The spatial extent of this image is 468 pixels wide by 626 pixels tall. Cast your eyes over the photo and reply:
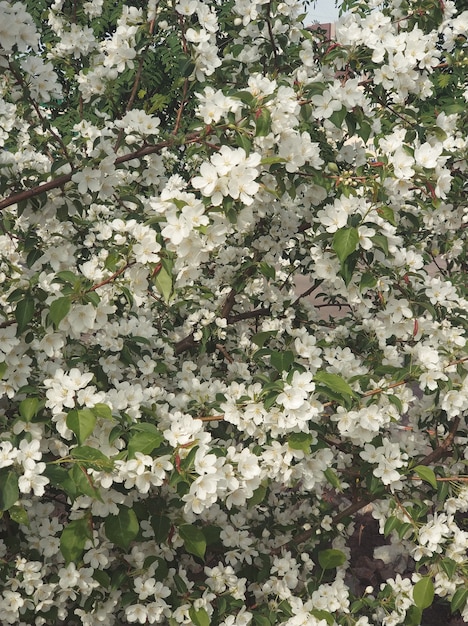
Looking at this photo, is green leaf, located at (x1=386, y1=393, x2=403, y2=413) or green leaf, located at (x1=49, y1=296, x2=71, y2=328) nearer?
green leaf, located at (x1=49, y1=296, x2=71, y2=328)

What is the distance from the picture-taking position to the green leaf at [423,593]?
2.40 m

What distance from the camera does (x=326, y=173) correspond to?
234 centimetres

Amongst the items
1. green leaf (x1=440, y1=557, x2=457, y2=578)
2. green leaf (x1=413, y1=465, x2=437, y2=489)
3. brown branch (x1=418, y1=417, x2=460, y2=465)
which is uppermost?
green leaf (x1=413, y1=465, x2=437, y2=489)

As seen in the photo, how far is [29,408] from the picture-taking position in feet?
6.35

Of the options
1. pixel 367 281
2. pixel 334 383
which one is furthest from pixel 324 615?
pixel 367 281

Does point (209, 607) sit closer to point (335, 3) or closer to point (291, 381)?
point (291, 381)

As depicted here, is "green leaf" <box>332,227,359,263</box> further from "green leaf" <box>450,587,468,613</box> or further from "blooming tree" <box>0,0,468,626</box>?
"green leaf" <box>450,587,468,613</box>

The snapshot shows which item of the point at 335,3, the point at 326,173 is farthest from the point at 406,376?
the point at 335,3

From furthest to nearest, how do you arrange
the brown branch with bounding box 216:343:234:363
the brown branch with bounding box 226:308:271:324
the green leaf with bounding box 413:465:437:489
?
1. the brown branch with bounding box 226:308:271:324
2. the brown branch with bounding box 216:343:234:363
3. the green leaf with bounding box 413:465:437:489

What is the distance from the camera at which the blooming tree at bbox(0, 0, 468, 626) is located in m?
1.90

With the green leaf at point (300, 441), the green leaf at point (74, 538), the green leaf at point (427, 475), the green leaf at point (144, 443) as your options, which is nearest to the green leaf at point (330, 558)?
the green leaf at point (427, 475)

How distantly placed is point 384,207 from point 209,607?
1.37 meters

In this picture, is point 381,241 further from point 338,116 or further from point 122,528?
point 122,528

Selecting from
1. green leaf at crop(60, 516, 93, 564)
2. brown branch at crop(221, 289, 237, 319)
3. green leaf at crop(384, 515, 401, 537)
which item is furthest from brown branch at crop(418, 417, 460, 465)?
green leaf at crop(60, 516, 93, 564)
